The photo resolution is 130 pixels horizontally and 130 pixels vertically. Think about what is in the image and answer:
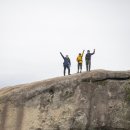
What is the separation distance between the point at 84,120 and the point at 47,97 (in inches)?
112

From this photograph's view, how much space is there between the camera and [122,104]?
28.3 m

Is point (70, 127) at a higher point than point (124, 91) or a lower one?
lower

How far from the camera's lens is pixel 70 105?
2777 centimetres

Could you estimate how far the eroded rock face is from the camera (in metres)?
27.8

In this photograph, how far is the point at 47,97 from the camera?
28.0 m

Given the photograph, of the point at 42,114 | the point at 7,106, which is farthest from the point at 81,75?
the point at 7,106

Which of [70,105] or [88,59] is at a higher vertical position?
[88,59]

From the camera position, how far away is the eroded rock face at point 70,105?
1093 inches

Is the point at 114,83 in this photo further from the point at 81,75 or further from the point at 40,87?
the point at 40,87

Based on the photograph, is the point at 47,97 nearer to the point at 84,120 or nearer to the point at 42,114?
the point at 42,114

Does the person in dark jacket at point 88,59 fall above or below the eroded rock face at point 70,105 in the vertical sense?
above

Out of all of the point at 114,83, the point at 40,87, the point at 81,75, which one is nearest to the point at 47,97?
the point at 40,87

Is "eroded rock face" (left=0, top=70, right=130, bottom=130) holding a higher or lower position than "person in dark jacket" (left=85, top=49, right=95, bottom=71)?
lower

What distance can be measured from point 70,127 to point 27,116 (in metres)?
2.91
